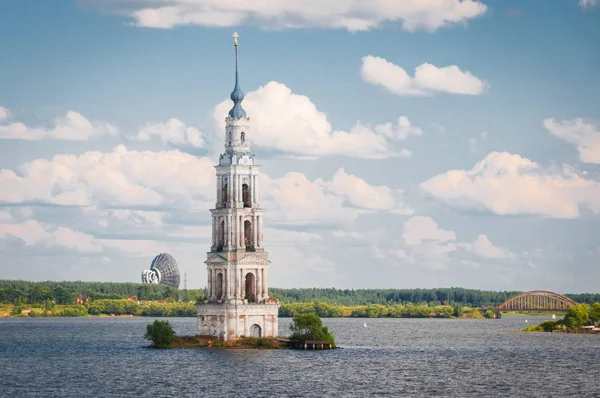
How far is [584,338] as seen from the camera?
189625mm

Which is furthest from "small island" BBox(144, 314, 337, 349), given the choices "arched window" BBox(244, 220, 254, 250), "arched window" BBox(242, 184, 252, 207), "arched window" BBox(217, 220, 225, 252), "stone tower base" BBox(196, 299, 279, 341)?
"arched window" BBox(242, 184, 252, 207)

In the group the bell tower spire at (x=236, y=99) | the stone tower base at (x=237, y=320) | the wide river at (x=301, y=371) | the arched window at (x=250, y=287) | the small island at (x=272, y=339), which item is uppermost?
the bell tower spire at (x=236, y=99)

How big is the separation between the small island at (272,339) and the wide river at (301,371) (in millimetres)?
1953

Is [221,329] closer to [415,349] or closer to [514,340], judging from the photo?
[415,349]

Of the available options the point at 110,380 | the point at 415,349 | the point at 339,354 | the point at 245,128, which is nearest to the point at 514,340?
the point at 415,349

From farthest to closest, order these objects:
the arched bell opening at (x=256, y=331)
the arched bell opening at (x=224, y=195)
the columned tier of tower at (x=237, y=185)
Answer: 1. the arched bell opening at (x=224, y=195)
2. the columned tier of tower at (x=237, y=185)
3. the arched bell opening at (x=256, y=331)

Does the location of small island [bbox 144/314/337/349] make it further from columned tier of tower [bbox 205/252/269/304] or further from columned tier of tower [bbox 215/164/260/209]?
columned tier of tower [bbox 215/164/260/209]

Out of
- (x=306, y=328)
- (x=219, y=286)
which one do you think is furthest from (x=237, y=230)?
(x=306, y=328)

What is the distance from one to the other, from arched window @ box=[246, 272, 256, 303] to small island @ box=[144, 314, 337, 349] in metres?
5.80

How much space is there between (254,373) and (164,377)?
9.37m

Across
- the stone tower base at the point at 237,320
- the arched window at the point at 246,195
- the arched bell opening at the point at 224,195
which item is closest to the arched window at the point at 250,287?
the stone tower base at the point at 237,320

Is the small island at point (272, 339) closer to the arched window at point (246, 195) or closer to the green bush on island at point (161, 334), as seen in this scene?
the green bush on island at point (161, 334)

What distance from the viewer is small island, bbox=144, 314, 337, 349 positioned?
13512 cm

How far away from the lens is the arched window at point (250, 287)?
139500 millimetres
